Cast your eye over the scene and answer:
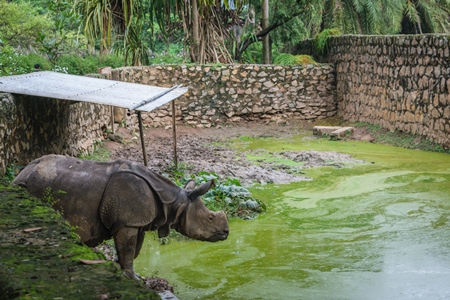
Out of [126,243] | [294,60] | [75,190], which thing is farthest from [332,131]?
[75,190]

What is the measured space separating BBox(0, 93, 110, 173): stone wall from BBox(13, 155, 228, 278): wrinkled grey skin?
1750 millimetres

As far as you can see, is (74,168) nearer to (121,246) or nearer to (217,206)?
(121,246)

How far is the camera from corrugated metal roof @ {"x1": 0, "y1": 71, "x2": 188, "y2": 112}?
9.01 metres

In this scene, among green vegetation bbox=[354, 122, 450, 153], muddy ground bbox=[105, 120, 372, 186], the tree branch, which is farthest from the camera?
the tree branch

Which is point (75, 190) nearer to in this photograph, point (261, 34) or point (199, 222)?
point (199, 222)

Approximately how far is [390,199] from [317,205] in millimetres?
1085

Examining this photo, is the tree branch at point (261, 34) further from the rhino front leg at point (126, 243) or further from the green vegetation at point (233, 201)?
the rhino front leg at point (126, 243)

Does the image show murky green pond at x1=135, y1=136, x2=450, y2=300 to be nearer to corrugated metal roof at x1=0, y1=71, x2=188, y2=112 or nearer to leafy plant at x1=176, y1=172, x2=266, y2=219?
leafy plant at x1=176, y1=172, x2=266, y2=219

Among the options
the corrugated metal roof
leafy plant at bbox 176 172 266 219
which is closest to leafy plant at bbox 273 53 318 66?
the corrugated metal roof

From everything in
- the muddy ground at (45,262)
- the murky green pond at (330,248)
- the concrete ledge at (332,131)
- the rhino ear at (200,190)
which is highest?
the muddy ground at (45,262)

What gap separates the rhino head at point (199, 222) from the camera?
6484mm

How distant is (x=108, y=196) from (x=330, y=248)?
3.25 m

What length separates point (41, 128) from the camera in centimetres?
965

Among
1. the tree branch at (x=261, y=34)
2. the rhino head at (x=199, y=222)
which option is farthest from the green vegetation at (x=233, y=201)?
the tree branch at (x=261, y=34)
